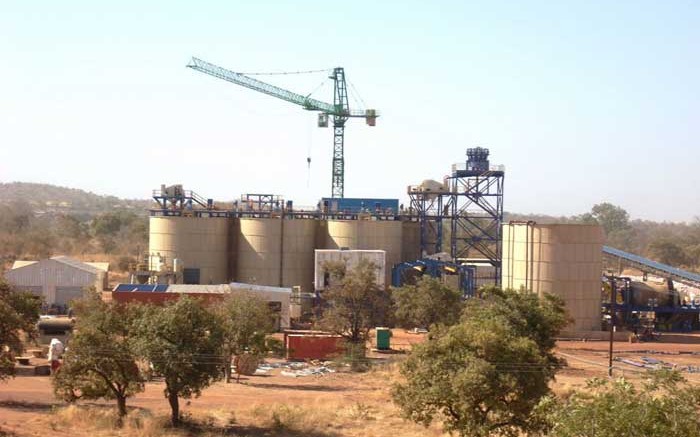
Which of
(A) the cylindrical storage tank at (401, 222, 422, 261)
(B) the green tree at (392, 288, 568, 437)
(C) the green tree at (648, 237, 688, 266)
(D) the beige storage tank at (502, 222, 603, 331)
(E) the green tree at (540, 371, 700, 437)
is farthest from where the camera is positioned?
(C) the green tree at (648, 237, 688, 266)

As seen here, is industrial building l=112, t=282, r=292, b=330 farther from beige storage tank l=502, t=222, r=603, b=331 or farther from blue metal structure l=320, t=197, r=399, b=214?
beige storage tank l=502, t=222, r=603, b=331

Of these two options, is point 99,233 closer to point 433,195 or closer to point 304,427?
point 433,195

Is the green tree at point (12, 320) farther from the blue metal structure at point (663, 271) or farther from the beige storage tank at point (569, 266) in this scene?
the blue metal structure at point (663, 271)

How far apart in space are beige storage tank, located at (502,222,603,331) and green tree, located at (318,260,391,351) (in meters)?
11.6

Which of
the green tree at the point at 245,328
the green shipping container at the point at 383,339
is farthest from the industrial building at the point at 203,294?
the green tree at the point at 245,328

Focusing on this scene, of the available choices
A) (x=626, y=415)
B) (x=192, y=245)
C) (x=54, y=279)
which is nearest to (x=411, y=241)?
(x=192, y=245)

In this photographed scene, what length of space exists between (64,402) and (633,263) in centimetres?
5668

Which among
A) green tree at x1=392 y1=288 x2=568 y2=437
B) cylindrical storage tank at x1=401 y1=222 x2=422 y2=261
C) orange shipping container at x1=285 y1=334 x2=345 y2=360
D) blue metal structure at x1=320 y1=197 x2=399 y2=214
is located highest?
blue metal structure at x1=320 y1=197 x2=399 y2=214

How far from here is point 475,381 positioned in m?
24.0

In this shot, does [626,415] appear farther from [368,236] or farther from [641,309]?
[368,236]

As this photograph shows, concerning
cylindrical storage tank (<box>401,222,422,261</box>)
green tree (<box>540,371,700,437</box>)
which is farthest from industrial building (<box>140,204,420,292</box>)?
green tree (<box>540,371,700,437</box>)

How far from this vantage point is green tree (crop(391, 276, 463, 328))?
53656 mm

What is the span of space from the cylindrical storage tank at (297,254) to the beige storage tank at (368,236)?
2.06 meters

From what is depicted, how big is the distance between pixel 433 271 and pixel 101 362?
133 feet
